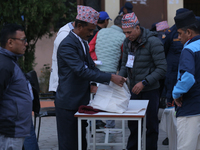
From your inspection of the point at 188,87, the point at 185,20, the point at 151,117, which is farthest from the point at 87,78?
the point at 151,117

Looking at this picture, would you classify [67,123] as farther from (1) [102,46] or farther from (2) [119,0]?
(2) [119,0]

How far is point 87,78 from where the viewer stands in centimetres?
341

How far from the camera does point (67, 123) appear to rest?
3.56 metres

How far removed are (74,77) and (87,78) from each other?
15cm

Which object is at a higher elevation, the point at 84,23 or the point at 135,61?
the point at 84,23

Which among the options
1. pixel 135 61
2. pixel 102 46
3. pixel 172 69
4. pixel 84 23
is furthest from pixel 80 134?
pixel 172 69

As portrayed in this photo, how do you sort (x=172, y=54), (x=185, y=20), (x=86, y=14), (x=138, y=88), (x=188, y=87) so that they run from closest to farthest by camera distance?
(x=188, y=87), (x=185, y=20), (x=86, y=14), (x=138, y=88), (x=172, y=54)

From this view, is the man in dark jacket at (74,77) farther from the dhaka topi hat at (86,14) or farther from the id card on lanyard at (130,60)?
the id card on lanyard at (130,60)

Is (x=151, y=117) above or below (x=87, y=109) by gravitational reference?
below

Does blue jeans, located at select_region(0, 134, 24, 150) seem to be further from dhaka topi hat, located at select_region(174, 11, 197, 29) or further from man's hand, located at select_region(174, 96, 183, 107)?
dhaka topi hat, located at select_region(174, 11, 197, 29)

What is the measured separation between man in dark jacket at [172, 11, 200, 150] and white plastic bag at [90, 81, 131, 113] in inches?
19.3

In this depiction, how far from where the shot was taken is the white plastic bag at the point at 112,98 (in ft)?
11.1

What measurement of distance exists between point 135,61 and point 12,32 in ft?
6.29

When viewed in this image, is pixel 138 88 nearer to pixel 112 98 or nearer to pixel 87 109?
pixel 112 98
